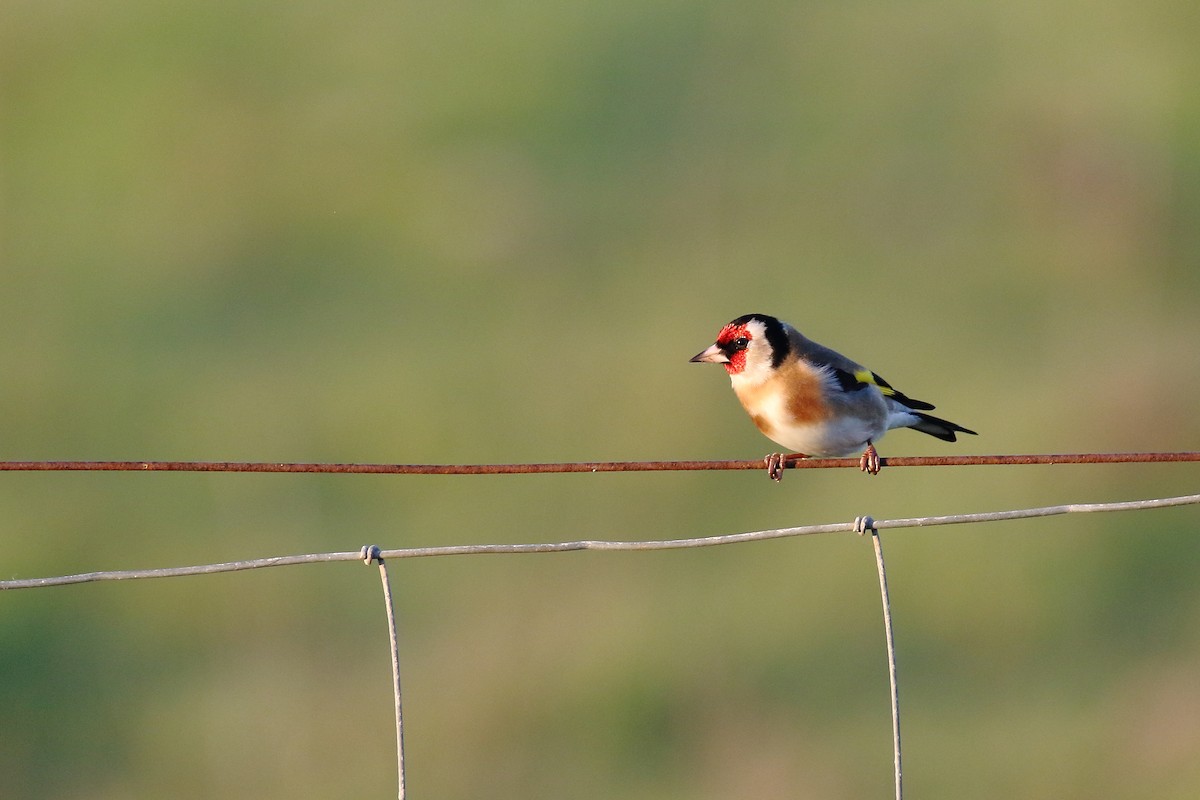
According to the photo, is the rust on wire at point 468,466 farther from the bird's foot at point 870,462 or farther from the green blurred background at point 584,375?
the green blurred background at point 584,375

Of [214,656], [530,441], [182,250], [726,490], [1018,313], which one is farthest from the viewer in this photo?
[182,250]

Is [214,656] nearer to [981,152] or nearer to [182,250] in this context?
[182,250]

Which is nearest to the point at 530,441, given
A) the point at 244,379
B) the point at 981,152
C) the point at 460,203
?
the point at 244,379

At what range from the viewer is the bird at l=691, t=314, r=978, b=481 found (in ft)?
27.3

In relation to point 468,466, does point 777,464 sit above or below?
above

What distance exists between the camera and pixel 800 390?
8336 mm

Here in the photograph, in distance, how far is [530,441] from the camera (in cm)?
2536

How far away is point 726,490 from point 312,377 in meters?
8.22

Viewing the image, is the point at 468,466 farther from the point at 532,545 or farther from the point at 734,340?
the point at 734,340

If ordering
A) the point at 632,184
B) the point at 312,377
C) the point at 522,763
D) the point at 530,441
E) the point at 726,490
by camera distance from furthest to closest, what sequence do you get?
the point at 632,184 < the point at 312,377 < the point at 530,441 < the point at 726,490 < the point at 522,763

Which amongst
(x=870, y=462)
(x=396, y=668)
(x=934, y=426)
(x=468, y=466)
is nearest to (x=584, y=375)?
(x=934, y=426)

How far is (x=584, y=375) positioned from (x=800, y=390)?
1875 centimetres

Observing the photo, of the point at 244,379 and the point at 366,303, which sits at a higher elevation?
the point at 366,303

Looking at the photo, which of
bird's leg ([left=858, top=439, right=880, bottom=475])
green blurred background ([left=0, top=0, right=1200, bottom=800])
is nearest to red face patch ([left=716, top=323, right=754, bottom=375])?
bird's leg ([left=858, top=439, right=880, bottom=475])
